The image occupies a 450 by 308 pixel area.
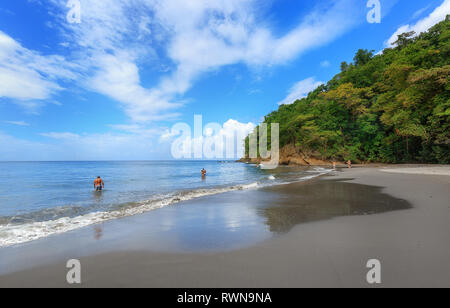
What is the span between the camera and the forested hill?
78.4ft

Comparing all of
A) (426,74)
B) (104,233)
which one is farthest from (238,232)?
(426,74)

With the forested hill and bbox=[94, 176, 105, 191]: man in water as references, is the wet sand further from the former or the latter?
the forested hill

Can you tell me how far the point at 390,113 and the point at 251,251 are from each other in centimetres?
3715

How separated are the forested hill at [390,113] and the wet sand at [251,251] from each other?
2626 centimetres

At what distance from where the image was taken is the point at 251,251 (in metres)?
3.86

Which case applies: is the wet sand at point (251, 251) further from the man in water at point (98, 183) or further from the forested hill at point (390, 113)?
the forested hill at point (390, 113)

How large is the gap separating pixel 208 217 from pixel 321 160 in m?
45.8

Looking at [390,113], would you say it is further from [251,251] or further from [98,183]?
[98,183]

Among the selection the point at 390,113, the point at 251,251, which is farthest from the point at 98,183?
the point at 390,113

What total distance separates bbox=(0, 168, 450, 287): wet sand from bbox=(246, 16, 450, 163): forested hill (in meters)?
26.3

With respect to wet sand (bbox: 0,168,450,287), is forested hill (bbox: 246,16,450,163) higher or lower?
higher

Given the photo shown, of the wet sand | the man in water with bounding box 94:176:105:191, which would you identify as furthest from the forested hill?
the man in water with bounding box 94:176:105:191
